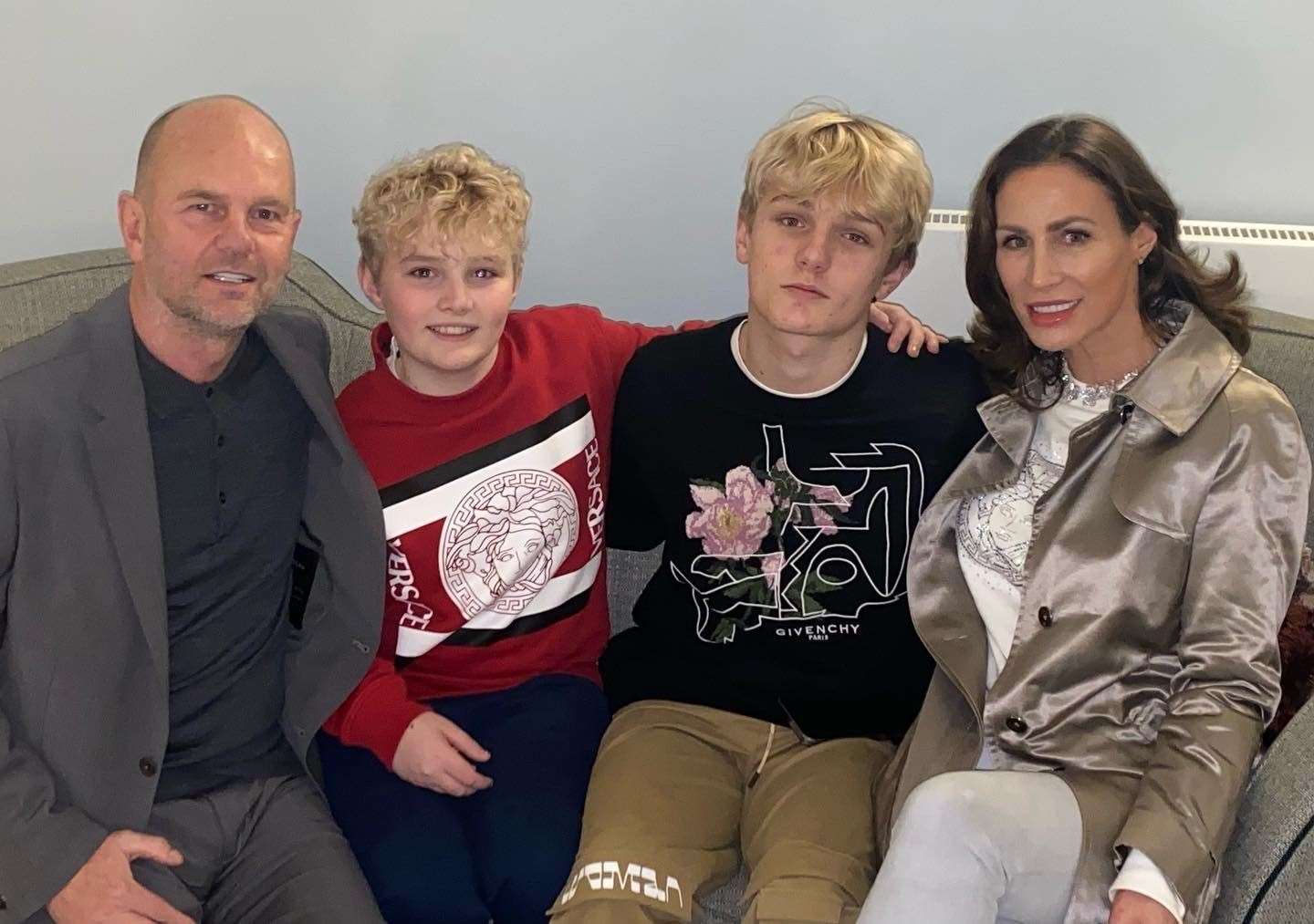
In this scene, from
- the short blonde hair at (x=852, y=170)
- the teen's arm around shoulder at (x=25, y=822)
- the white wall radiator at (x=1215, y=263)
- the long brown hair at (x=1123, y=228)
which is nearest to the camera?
the teen's arm around shoulder at (x=25, y=822)

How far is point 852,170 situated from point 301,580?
94 cm

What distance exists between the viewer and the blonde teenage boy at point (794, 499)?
185 cm

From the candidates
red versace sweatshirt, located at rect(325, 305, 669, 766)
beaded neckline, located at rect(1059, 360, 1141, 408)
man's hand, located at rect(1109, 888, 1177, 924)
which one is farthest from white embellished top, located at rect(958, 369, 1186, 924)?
red versace sweatshirt, located at rect(325, 305, 669, 766)

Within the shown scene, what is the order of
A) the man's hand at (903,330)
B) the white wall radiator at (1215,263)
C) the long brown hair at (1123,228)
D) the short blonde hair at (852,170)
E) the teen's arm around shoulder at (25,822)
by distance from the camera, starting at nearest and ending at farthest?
1. the teen's arm around shoulder at (25,822)
2. the long brown hair at (1123,228)
3. the short blonde hair at (852,170)
4. the man's hand at (903,330)
5. the white wall radiator at (1215,263)

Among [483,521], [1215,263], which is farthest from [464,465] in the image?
[1215,263]

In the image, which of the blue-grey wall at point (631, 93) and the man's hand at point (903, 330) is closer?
the man's hand at point (903, 330)

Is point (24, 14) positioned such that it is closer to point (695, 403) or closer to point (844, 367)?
point (695, 403)

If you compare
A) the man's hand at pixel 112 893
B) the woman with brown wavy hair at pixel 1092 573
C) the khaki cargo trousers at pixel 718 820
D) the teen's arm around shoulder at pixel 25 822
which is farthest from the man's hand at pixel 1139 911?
the teen's arm around shoulder at pixel 25 822

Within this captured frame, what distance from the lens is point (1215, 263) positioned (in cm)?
219

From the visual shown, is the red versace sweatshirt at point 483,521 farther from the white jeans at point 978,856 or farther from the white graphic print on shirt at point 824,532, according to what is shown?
the white jeans at point 978,856

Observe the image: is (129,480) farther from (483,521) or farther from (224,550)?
(483,521)

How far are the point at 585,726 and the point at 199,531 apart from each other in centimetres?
59

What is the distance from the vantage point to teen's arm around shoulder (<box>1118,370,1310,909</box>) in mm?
1480

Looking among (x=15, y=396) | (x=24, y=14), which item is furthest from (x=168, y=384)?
(x=24, y=14)
